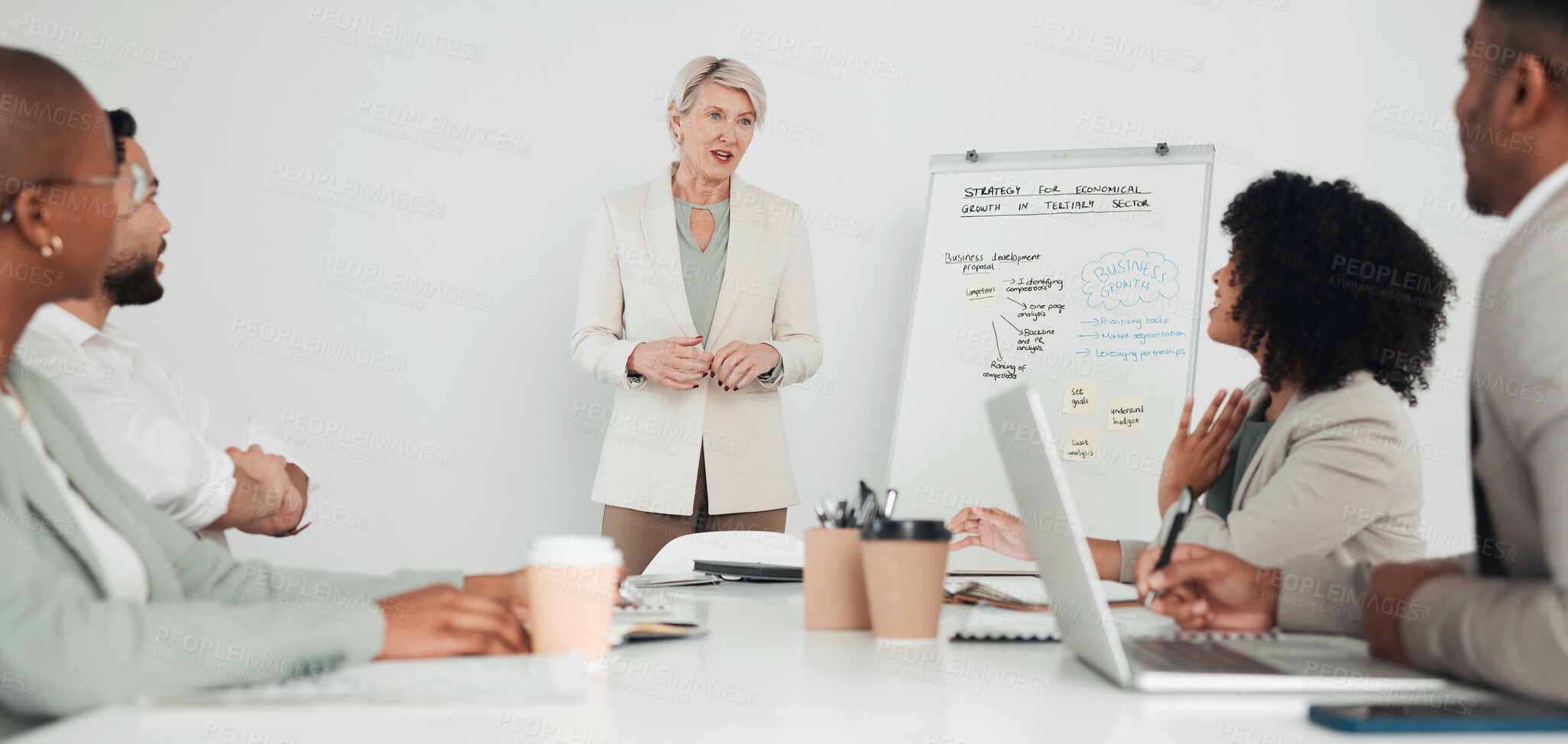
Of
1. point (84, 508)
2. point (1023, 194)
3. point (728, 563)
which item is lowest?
point (728, 563)

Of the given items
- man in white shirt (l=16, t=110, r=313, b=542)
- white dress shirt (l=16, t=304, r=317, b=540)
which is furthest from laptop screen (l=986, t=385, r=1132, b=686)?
white dress shirt (l=16, t=304, r=317, b=540)

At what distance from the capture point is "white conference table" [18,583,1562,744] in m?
0.64

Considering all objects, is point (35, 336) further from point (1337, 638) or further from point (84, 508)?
point (1337, 638)

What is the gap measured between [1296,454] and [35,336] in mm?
1784

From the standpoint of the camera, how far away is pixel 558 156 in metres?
3.54

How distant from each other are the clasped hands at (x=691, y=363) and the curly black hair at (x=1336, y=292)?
1192 millimetres

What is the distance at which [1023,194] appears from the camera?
320cm

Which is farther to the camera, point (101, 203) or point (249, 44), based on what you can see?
point (249, 44)

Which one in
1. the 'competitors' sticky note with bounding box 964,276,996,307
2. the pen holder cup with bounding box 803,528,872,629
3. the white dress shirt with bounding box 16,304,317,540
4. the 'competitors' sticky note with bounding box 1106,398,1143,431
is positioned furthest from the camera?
the 'competitors' sticky note with bounding box 964,276,996,307

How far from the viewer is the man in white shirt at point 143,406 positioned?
56.1 inches

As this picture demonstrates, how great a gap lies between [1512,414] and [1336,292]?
38.4 inches

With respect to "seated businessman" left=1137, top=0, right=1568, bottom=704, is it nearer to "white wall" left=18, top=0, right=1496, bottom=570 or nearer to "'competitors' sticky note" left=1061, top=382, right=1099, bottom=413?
"'competitors' sticky note" left=1061, top=382, right=1099, bottom=413

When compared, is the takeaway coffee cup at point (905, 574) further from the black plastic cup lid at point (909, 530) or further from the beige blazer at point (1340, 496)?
the beige blazer at point (1340, 496)

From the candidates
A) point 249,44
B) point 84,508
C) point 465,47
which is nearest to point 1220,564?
point 84,508
